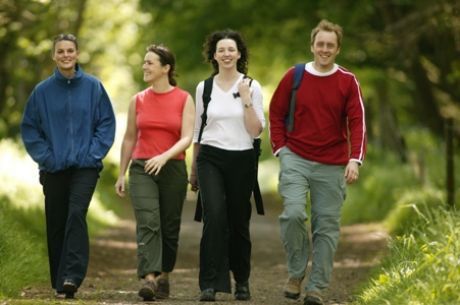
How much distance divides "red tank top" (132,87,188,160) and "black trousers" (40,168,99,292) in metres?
0.48

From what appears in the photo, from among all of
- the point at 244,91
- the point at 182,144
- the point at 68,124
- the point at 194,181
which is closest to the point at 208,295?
the point at 194,181

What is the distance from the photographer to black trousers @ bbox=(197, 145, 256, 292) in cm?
860

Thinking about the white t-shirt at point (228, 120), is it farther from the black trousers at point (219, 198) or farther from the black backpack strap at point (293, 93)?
the black backpack strap at point (293, 93)

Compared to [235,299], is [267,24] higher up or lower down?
higher up

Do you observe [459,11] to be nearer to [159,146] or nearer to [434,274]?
[159,146]

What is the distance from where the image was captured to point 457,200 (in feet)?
50.7

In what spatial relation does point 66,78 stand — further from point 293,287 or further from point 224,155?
point 293,287

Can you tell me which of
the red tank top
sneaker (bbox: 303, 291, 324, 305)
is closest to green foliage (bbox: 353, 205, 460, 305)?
sneaker (bbox: 303, 291, 324, 305)

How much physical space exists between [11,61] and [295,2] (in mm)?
5913

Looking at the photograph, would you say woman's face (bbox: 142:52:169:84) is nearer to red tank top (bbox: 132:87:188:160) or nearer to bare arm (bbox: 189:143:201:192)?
red tank top (bbox: 132:87:188:160)

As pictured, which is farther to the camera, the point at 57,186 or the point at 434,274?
the point at 57,186

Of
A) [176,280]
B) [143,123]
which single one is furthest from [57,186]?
[176,280]

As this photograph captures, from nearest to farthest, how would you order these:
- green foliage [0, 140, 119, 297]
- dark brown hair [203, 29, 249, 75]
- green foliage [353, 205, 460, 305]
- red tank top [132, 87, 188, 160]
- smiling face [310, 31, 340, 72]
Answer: green foliage [353, 205, 460, 305] → smiling face [310, 31, 340, 72] → dark brown hair [203, 29, 249, 75] → red tank top [132, 87, 188, 160] → green foliage [0, 140, 119, 297]

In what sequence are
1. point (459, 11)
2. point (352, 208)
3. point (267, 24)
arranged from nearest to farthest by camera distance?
point (459, 11), point (352, 208), point (267, 24)
